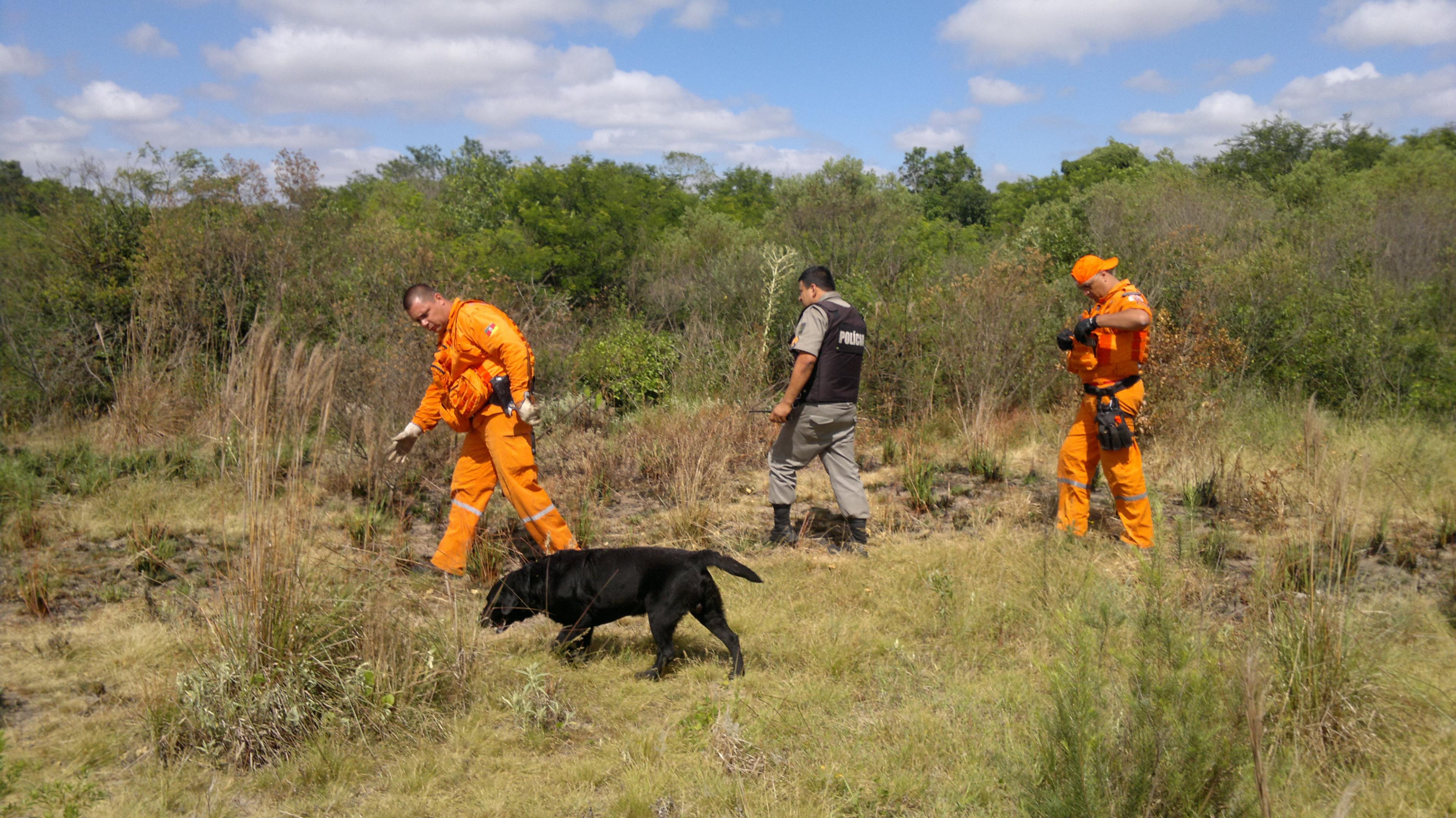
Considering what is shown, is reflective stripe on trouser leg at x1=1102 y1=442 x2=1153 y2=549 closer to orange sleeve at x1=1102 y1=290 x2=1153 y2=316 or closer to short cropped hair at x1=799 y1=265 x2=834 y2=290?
orange sleeve at x1=1102 y1=290 x2=1153 y2=316

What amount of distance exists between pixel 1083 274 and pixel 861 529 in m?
2.21

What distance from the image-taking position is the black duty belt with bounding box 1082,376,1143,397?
213 inches

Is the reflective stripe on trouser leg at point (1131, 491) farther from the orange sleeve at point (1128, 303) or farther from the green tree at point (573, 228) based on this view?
the green tree at point (573, 228)

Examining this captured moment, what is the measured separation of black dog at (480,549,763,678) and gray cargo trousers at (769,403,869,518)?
74.6 inches

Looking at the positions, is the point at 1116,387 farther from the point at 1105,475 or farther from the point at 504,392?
the point at 504,392

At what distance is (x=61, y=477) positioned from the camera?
6469 millimetres

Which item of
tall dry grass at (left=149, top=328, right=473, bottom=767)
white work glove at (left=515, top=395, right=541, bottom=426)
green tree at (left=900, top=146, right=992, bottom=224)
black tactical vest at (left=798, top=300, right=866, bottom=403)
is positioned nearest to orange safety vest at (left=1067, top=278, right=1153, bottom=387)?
black tactical vest at (left=798, top=300, right=866, bottom=403)

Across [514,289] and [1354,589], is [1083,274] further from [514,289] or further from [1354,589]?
[514,289]

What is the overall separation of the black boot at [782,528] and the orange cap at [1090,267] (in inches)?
96.4

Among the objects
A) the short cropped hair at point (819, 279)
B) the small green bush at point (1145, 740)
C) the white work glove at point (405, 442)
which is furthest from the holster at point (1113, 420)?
the white work glove at point (405, 442)

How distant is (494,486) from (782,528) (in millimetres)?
1958

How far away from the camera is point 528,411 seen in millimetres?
4867

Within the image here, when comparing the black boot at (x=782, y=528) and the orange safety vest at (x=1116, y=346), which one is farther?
the black boot at (x=782, y=528)

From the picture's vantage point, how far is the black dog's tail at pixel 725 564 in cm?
380
